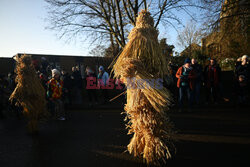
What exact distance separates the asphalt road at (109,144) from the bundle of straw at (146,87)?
462 millimetres

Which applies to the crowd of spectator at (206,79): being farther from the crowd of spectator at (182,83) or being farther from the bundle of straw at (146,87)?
the bundle of straw at (146,87)

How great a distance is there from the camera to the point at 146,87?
2.58 m

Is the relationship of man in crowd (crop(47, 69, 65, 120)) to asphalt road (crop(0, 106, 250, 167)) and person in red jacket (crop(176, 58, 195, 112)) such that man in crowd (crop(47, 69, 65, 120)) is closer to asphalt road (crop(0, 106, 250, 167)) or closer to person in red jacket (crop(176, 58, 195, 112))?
asphalt road (crop(0, 106, 250, 167))

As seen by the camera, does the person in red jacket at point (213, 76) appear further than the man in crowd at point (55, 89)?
Yes

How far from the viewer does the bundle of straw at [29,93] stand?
181 inches

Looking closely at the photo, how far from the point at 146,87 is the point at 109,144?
1.91 metres

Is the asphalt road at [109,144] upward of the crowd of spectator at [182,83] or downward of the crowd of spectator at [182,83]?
downward

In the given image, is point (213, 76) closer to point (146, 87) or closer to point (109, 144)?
point (109, 144)

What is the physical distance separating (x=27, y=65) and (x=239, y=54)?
14.2 m

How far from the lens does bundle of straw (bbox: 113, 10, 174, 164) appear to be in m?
2.58

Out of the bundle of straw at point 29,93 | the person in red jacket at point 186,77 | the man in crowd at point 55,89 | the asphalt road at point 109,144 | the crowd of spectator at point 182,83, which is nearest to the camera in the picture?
the asphalt road at point 109,144

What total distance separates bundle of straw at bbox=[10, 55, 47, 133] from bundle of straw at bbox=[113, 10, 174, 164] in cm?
315

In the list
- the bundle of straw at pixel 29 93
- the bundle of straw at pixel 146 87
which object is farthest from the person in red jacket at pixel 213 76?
the bundle of straw at pixel 29 93

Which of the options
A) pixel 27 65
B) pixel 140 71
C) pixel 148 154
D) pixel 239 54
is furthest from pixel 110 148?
pixel 239 54
